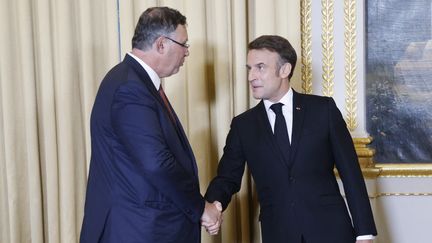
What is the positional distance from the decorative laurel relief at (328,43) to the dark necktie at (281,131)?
2.56 feet

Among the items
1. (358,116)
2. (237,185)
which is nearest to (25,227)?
(237,185)

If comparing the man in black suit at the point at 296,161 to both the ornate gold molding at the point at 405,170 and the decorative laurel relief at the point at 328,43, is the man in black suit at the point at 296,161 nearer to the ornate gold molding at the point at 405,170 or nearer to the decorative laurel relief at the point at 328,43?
the decorative laurel relief at the point at 328,43

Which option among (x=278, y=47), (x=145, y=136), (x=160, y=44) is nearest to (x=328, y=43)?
(x=278, y=47)

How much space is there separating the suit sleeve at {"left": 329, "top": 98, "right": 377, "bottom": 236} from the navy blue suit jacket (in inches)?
24.2

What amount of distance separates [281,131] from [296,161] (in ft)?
0.47

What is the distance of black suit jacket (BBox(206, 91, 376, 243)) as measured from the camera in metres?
2.53

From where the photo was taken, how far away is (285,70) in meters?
2.68

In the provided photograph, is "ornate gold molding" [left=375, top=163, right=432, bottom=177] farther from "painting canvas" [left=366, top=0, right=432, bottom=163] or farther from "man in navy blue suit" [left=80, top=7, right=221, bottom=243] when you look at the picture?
"man in navy blue suit" [left=80, top=7, right=221, bottom=243]

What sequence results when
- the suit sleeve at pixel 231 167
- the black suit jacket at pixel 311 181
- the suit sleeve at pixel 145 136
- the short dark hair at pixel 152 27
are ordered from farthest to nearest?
the suit sleeve at pixel 231 167 → the black suit jacket at pixel 311 181 → the short dark hair at pixel 152 27 → the suit sleeve at pixel 145 136

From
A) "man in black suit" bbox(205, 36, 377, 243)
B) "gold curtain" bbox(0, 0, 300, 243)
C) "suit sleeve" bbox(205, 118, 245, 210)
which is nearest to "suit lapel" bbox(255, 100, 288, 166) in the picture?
"man in black suit" bbox(205, 36, 377, 243)

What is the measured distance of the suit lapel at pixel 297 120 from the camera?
2.58m

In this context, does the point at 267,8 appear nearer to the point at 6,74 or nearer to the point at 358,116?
the point at 358,116

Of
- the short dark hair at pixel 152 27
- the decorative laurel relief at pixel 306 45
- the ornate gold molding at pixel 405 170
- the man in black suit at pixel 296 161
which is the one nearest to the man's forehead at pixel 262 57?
the man in black suit at pixel 296 161

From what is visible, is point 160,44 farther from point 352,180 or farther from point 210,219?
point 352,180
